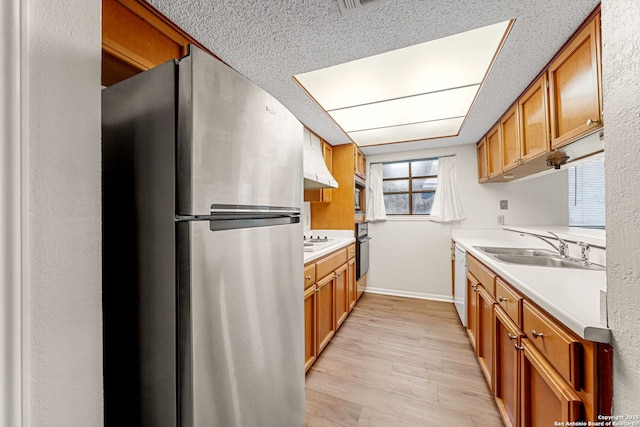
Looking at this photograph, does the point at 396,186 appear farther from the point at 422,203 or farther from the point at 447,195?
the point at 447,195

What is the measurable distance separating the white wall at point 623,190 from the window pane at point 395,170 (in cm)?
316

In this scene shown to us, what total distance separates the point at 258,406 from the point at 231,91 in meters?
1.15

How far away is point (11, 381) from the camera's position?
416 millimetres

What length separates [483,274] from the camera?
1705 mm

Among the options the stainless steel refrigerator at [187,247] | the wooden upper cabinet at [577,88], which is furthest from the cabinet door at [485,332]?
the stainless steel refrigerator at [187,247]

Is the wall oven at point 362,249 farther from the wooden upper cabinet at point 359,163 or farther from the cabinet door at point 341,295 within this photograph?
the wooden upper cabinet at point 359,163

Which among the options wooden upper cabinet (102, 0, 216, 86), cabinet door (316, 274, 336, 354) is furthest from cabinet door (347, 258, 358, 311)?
wooden upper cabinet (102, 0, 216, 86)

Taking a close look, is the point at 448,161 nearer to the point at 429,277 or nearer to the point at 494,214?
the point at 494,214

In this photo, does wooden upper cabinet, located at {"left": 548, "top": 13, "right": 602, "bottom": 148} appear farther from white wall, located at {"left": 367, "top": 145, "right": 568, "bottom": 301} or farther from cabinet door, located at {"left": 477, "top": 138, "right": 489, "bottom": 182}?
white wall, located at {"left": 367, "top": 145, "right": 568, "bottom": 301}

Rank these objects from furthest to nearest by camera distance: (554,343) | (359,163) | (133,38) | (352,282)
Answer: (359,163), (352,282), (133,38), (554,343)

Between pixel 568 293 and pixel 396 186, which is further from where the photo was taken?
pixel 396 186

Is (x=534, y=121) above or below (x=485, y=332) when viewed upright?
above

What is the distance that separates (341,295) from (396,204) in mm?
1847

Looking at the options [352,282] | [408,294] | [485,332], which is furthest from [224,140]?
[408,294]
